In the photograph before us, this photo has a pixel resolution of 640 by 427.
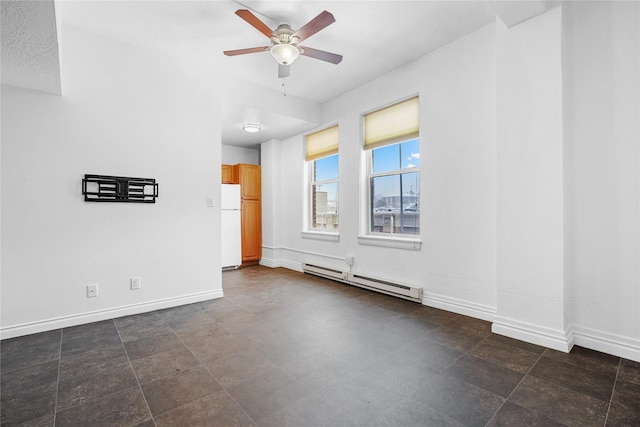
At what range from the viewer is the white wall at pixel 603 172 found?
6.95ft

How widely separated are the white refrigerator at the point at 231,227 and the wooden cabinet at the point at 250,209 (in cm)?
27

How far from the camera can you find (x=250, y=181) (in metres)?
5.99

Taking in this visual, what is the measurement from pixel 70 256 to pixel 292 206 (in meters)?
3.35

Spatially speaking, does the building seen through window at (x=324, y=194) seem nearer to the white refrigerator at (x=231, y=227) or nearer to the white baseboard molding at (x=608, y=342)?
the white refrigerator at (x=231, y=227)

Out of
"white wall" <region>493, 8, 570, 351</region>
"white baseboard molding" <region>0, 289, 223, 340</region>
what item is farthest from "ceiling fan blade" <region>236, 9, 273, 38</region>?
"white baseboard molding" <region>0, 289, 223, 340</region>

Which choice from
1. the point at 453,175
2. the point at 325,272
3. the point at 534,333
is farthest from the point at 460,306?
the point at 325,272

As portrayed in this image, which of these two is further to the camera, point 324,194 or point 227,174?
point 227,174

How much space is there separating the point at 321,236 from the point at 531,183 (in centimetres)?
305

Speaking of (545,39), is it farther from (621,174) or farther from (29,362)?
(29,362)

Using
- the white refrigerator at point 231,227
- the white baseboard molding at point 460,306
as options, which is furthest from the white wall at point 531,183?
the white refrigerator at point 231,227

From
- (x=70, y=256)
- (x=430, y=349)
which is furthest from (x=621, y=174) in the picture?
(x=70, y=256)

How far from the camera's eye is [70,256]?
2.80m

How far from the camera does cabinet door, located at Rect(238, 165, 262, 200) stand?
5.88 m

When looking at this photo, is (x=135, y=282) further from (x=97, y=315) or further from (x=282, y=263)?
(x=282, y=263)
